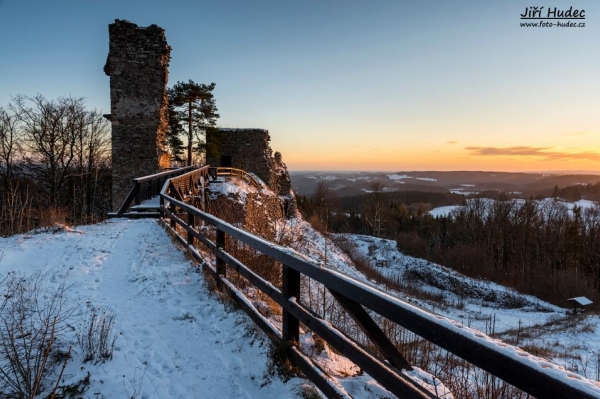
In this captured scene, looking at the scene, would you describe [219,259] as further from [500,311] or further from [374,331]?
[500,311]

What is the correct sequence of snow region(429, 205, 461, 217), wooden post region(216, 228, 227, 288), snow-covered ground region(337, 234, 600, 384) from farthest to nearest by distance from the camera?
snow region(429, 205, 461, 217) → snow-covered ground region(337, 234, 600, 384) → wooden post region(216, 228, 227, 288)

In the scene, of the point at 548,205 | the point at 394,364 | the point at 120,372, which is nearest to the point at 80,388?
the point at 120,372

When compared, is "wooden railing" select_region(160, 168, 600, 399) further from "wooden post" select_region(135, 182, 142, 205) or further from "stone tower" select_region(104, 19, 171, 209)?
"stone tower" select_region(104, 19, 171, 209)

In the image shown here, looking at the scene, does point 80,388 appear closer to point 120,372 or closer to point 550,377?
point 120,372

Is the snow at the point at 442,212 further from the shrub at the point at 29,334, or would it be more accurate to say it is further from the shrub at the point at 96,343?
the shrub at the point at 96,343

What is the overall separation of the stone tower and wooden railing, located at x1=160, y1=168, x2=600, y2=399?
55.2ft

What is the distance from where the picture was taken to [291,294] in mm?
3225

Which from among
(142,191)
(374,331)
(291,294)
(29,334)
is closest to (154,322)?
(29,334)

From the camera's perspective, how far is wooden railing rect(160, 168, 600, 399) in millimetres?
1397

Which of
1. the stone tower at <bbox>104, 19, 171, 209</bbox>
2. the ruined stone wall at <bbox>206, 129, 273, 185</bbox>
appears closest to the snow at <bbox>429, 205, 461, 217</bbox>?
the ruined stone wall at <bbox>206, 129, 273, 185</bbox>

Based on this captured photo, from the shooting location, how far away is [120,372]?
10.3 feet

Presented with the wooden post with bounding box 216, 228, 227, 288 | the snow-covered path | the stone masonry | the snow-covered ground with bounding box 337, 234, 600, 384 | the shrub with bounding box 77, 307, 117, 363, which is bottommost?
the snow-covered ground with bounding box 337, 234, 600, 384

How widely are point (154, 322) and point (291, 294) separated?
218 cm

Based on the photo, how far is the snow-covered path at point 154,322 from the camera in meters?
3.04
